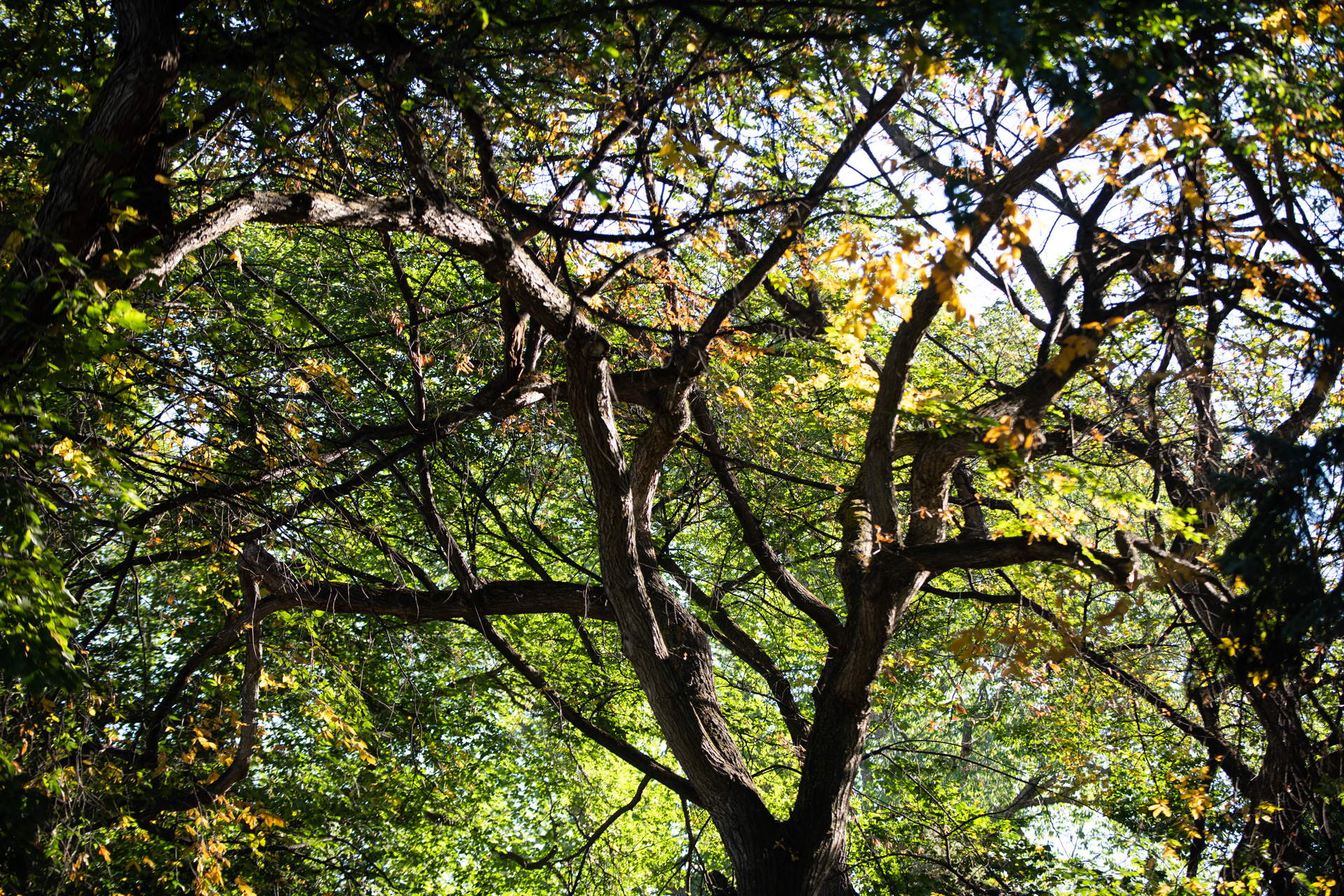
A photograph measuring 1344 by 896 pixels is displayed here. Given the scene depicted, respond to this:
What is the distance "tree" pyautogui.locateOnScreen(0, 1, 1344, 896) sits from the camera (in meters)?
3.14

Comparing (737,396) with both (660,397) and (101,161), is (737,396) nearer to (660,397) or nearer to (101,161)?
(660,397)

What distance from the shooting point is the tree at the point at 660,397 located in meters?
3.14

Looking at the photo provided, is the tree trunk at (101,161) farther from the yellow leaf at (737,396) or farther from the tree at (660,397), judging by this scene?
the yellow leaf at (737,396)

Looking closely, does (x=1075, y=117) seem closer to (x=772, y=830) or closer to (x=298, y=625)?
(x=772, y=830)

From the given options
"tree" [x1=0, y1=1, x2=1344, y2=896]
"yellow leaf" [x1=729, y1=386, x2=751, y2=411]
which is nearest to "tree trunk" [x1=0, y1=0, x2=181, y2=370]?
"tree" [x1=0, y1=1, x2=1344, y2=896]

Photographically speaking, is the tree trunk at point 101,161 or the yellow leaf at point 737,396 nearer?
the tree trunk at point 101,161

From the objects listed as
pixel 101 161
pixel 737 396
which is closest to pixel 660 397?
pixel 737 396

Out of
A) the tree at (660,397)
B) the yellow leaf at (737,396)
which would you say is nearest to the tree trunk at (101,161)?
the tree at (660,397)

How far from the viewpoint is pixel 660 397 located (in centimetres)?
502

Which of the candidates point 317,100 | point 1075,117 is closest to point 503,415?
point 317,100

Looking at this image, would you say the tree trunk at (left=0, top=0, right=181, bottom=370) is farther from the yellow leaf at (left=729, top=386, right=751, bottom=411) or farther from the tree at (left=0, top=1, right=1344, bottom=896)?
the yellow leaf at (left=729, top=386, right=751, bottom=411)

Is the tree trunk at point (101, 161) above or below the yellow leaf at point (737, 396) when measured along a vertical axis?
below

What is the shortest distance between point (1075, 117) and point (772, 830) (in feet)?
13.5

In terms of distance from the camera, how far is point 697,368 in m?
4.78
